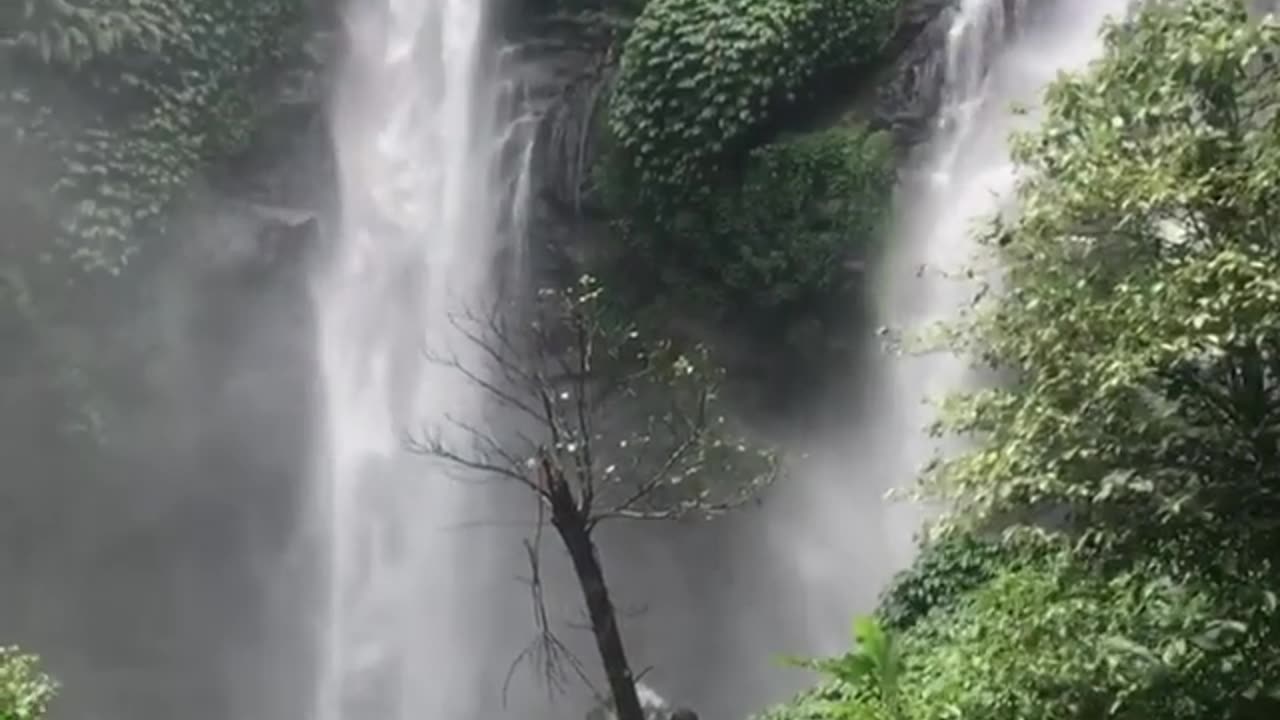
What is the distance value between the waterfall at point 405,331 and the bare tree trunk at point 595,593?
628cm

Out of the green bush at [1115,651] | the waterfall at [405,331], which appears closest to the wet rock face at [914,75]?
the waterfall at [405,331]

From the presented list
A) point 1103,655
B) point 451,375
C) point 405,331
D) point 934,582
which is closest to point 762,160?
point 451,375

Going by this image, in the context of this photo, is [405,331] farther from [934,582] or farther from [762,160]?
[934,582]

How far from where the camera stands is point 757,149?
1163 cm

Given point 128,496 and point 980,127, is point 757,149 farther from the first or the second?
point 128,496

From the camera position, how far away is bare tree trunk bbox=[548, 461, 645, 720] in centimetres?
618

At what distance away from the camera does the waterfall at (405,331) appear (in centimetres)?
1252

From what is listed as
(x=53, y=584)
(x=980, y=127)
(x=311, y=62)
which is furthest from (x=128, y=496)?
(x=980, y=127)

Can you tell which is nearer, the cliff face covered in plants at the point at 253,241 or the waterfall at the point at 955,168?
the waterfall at the point at 955,168

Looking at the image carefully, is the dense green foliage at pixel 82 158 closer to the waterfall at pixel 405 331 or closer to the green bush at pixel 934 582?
the waterfall at pixel 405 331

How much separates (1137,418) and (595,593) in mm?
2804

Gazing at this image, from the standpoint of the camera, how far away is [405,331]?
13.5 m

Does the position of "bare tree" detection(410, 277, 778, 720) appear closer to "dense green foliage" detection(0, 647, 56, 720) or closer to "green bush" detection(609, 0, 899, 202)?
"green bush" detection(609, 0, 899, 202)

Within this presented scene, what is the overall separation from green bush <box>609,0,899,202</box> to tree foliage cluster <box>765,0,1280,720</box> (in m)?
6.77
